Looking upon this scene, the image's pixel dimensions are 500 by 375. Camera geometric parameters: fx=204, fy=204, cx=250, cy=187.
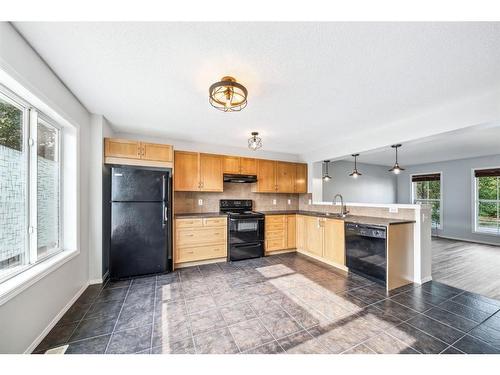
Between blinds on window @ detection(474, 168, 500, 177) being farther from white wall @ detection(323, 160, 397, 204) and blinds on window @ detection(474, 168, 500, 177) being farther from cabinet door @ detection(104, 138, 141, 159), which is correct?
cabinet door @ detection(104, 138, 141, 159)

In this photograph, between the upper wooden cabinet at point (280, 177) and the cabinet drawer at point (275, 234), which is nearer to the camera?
the cabinet drawer at point (275, 234)

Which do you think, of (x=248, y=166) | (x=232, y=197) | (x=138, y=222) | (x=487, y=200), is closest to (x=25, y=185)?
(x=138, y=222)

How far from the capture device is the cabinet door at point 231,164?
4336 mm

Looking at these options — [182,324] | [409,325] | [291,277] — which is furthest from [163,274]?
[409,325]

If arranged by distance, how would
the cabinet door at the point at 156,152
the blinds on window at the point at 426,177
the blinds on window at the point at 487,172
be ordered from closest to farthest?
1. the cabinet door at the point at 156,152
2. the blinds on window at the point at 487,172
3. the blinds on window at the point at 426,177

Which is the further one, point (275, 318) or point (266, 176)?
point (266, 176)

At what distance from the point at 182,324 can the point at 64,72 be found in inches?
105

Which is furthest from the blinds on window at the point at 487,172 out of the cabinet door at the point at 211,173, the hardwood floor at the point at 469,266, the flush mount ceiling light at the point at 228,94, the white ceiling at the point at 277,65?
the flush mount ceiling light at the point at 228,94

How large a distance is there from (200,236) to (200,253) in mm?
311

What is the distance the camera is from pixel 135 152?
3387 mm

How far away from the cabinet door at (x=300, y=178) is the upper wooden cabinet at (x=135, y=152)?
3.04 metres

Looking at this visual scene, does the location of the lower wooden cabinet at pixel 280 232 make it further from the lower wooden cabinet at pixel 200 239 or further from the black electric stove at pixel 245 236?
the lower wooden cabinet at pixel 200 239

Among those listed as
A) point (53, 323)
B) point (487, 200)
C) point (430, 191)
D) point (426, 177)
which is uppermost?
point (426, 177)

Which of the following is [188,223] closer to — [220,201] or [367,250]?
[220,201]
